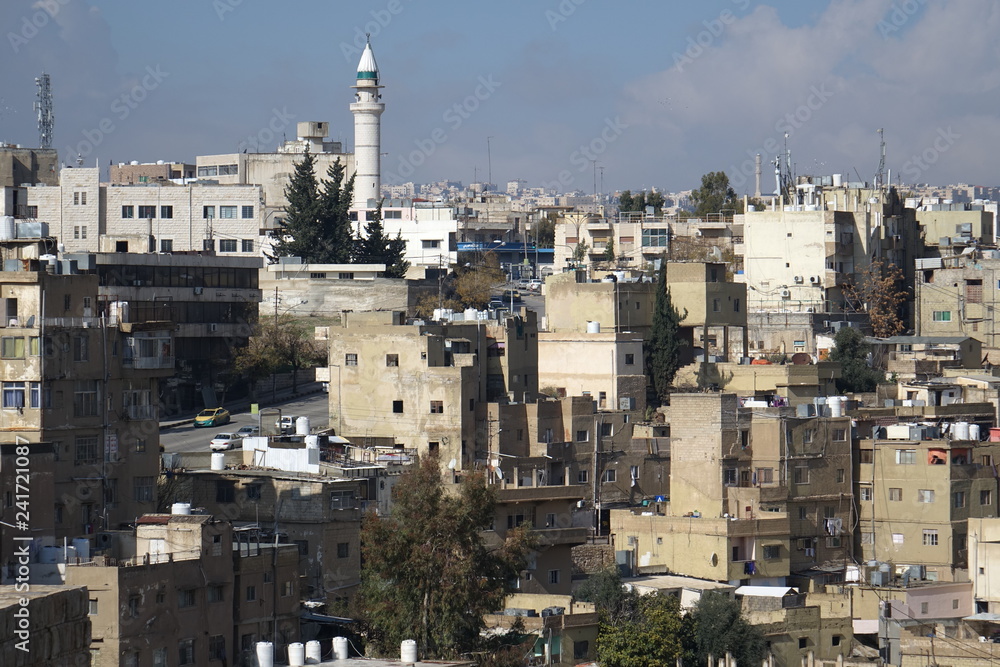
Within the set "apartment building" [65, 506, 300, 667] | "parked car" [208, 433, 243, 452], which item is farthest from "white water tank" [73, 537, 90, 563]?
"parked car" [208, 433, 243, 452]

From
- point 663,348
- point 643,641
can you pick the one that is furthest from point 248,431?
point 663,348

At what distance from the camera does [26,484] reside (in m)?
27.8

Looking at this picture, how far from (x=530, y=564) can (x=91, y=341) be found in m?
8.39

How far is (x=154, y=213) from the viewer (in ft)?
199

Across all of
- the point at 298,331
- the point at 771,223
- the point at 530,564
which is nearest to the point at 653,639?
the point at 530,564

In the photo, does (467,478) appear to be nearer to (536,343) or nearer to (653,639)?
(653,639)

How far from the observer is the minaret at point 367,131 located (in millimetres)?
74688

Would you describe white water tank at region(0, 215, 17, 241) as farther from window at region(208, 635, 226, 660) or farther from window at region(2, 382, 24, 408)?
window at region(208, 635, 226, 660)

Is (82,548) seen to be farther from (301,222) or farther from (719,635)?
(301,222)

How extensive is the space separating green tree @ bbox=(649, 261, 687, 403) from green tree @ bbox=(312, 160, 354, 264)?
1481 cm

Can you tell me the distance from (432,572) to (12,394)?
7261mm

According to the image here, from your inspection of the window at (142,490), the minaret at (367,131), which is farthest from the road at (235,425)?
the minaret at (367,131)

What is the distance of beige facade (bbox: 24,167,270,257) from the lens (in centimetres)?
5950

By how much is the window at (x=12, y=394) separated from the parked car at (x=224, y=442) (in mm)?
6600
